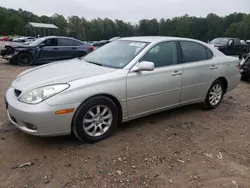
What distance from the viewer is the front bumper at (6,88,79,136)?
9.73 ft

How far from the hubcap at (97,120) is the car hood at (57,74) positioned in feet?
1.59

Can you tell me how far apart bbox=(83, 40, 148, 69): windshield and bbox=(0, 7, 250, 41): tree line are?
47218 millimetres

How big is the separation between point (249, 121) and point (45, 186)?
3692 millimetres

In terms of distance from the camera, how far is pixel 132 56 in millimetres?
3881

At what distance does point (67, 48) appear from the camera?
40.0 ft

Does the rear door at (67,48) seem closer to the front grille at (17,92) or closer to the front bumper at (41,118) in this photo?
the front grille at (17,92)

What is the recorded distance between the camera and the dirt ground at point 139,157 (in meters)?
2.71

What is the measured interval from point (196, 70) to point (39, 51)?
8.79m

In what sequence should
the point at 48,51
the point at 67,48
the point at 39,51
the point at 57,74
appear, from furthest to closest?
the point at 67,48
the point at 48,51
the point at 39,51
the point at 57,74

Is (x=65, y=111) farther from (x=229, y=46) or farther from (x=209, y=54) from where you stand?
(x=229, y=46)

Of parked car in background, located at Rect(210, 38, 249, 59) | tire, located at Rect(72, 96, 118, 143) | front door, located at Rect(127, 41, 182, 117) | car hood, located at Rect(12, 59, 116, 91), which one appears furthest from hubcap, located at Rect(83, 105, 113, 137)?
parked car in background, located at Rect(210, 38, 249, 59)

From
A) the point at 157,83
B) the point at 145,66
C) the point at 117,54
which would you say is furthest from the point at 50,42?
the point at 145,66

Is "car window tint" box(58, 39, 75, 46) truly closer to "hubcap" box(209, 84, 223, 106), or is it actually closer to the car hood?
the car hood

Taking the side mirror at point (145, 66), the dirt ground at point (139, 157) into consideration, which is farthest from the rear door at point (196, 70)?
the side mirror at point (145, 66)
